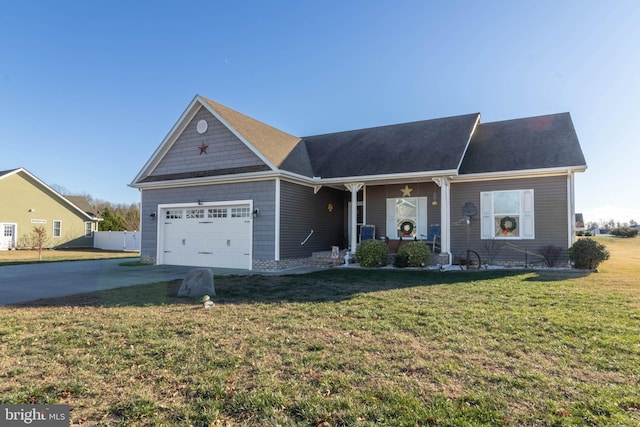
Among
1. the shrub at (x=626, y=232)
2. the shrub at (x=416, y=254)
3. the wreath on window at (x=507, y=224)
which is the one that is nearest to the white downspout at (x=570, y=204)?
the wreath on window at (x=507, y=224)

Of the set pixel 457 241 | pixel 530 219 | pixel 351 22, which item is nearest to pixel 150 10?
pixel 351 22

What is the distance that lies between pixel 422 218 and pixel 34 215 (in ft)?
97.7

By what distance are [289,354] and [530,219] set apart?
1135 centimetres

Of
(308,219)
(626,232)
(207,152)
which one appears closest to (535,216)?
(308,219)

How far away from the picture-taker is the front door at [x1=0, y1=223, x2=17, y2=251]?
2747 cm

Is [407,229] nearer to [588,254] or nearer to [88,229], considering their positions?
[588,254]

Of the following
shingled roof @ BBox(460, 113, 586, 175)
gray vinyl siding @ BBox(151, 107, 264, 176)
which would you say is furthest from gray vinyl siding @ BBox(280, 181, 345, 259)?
shingled roof @ BBox(460, 113, 586, 175)

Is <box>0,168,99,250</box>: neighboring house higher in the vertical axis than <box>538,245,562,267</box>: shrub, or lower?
higher

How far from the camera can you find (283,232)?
13.2 m

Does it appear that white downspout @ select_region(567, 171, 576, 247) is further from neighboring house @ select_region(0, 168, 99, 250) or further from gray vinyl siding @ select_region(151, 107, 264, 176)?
neighboring house @ select_region(0, 168, 99, 250)

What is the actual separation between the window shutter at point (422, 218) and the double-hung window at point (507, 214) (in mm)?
1927

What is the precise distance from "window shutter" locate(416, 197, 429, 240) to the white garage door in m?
6.20

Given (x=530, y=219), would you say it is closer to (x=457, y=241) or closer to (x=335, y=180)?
(x=457, y=241)

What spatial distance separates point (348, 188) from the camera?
47.2 ft
